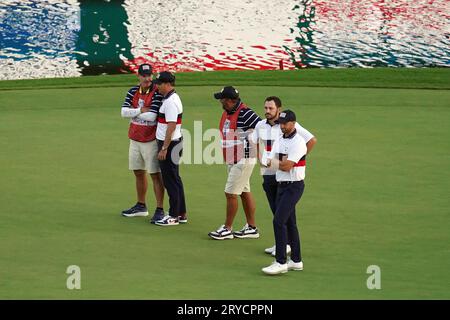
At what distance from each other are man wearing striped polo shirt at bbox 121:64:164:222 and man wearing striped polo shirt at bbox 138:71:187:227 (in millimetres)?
158

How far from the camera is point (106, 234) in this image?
47.2 ft

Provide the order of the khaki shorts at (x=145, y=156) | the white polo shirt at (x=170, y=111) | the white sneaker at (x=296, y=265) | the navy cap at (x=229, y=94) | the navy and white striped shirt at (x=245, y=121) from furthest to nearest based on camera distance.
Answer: the khaki shorts at (x=145, y=156), the white polo shirt at (x=170, y=111), the navy and white striped shirt at (x=245, y=121), the navy cap at (x=229, y=94), the white sneaker at (x=296, y=265)

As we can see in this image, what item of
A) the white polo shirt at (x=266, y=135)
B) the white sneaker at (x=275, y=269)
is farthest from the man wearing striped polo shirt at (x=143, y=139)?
the white sneaker at (x=275, y=269)

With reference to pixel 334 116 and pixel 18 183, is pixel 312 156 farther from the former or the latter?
pixel 18 183

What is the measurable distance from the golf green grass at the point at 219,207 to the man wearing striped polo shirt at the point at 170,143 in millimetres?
353

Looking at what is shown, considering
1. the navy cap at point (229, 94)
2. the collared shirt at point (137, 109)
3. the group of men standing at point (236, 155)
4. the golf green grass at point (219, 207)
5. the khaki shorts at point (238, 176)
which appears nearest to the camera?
the golf green grass at point (219, 207)

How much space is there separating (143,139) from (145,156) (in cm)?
25

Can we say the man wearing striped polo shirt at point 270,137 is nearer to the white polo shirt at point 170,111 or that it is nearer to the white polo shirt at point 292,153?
the white polo shirt at point 292,153

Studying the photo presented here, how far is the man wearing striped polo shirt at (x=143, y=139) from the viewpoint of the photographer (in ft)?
50.1

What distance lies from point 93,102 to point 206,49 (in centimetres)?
1101

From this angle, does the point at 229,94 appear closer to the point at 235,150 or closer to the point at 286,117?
the point at 235,150

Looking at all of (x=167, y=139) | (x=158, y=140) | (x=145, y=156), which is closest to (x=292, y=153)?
(x=167, y=139)

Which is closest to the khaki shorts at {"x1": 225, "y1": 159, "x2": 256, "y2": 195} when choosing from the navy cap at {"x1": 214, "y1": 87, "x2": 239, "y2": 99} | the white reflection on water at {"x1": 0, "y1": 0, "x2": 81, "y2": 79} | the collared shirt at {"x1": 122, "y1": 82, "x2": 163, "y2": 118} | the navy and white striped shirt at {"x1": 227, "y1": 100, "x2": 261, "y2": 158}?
the navy and white striped shirt at {"x1": 227, "y1": 100, "x2": 261, "y2": 158}
